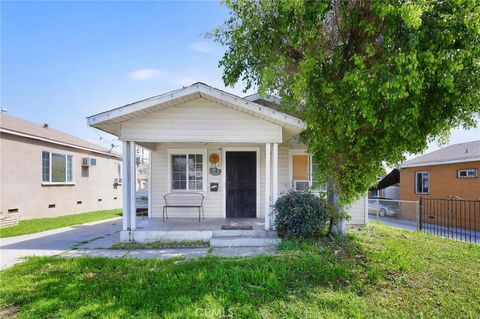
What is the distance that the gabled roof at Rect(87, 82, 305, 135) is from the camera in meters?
6.65

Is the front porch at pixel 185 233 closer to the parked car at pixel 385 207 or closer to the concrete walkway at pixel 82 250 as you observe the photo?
the concrete walkway at pixel 82 250

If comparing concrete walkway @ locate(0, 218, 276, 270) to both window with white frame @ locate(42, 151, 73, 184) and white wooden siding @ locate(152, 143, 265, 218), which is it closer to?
white wooden siding @ locate(152, 143, 265, 218)

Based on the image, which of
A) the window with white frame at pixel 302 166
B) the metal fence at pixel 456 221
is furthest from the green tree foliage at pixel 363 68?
the metal fence at pixel 456 221

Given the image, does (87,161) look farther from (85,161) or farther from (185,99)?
(185,99)

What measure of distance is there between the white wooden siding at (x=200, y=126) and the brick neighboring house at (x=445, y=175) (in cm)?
1155

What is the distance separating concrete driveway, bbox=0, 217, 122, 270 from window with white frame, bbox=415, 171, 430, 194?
54.4 feet

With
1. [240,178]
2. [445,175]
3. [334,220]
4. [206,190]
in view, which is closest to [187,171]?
[206,190]

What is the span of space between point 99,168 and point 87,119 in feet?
37.6

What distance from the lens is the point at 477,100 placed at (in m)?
5.04

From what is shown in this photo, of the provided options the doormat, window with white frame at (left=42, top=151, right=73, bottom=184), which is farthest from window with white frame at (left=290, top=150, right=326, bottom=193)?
window with white frame at (left=42, top=151, right=73, bottom=184)

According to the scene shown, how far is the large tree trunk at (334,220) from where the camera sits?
7.12m

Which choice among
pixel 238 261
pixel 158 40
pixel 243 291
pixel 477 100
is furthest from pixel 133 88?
pixel 477 100

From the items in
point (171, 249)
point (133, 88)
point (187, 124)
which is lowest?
point (171, 249)

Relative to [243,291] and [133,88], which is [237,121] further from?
[133,88]
